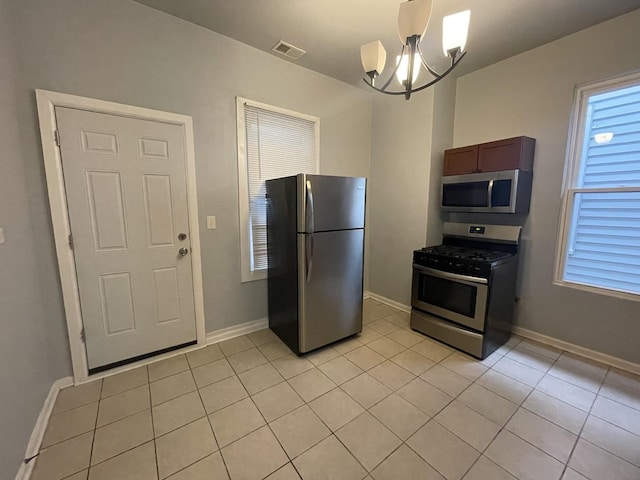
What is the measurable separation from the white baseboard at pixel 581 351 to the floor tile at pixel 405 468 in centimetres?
210

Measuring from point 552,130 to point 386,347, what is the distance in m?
2.65

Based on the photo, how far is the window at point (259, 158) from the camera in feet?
8.60

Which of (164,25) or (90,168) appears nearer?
(90,168)

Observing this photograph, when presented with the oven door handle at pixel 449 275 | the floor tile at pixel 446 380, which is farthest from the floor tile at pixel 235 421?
the oven door handle at pixel 449 275

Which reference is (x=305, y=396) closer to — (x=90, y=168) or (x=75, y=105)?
(x=90, y=168)

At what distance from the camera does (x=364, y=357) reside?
244 cm

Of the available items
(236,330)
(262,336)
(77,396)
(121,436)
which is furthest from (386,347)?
(77,396)

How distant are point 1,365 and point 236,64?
2.71 metres

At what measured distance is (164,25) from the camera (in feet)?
6.97

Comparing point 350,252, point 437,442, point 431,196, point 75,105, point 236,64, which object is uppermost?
point 236,64

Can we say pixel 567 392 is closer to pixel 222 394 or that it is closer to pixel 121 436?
pixel 222 394

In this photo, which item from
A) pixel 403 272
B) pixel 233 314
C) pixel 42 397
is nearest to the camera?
pixel 42 397

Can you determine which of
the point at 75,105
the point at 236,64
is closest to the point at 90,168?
the point at 75,105

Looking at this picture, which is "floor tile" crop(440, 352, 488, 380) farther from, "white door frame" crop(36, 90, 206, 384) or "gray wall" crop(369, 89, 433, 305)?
"white door frame" crop(36, 90, 206, 384)
